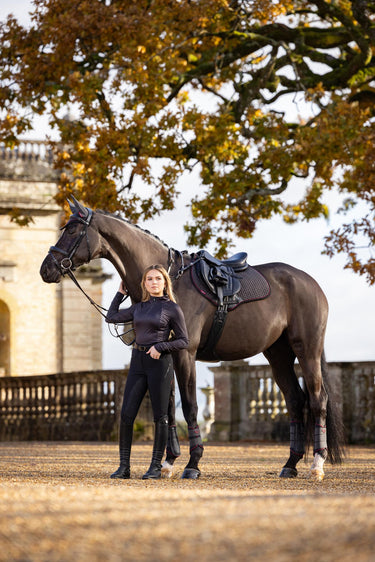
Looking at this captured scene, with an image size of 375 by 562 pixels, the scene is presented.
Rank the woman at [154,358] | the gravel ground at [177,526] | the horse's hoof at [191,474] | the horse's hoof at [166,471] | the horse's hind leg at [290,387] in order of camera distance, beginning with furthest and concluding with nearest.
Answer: the horse's hind leg at [290,387] → the horse's hoof at [166,471] → the horse's hoof at [191,474] → the woman at [154,358] → the gravel ground at [177,526]

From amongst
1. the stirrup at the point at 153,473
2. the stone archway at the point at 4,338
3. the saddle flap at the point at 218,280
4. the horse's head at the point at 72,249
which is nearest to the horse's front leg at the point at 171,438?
the stirrup at the point at 153,473

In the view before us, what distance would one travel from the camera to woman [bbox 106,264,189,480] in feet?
26.5

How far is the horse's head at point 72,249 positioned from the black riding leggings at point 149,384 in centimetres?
99

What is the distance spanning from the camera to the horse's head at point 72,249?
838cm

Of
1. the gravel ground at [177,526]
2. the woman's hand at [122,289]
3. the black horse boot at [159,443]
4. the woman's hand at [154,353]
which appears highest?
the woman's hand at [122,289]

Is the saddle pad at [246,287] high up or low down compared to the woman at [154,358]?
up

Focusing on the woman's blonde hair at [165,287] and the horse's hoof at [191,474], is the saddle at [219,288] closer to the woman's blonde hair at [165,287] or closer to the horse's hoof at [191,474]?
the woman's blonde hair at [165,287]

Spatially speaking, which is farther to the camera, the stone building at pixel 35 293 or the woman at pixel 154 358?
the stone building at pixel 35 293

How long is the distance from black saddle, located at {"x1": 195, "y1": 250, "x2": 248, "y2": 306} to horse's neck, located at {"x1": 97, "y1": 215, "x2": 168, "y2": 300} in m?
0.48

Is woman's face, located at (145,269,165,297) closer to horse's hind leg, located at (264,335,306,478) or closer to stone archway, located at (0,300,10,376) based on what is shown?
horse's hind leg, located at (264,335,306,478)

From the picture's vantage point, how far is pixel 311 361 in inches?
366

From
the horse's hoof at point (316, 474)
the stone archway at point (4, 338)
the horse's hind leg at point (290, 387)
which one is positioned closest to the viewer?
the horse's hoof at point (316, 474)

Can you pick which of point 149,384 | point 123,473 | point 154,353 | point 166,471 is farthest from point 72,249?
point 166,471

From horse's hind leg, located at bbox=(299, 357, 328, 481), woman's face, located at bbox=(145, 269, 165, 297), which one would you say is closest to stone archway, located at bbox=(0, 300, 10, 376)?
horse's hind leg, located at bbox=(299, 357, 328, 481)
